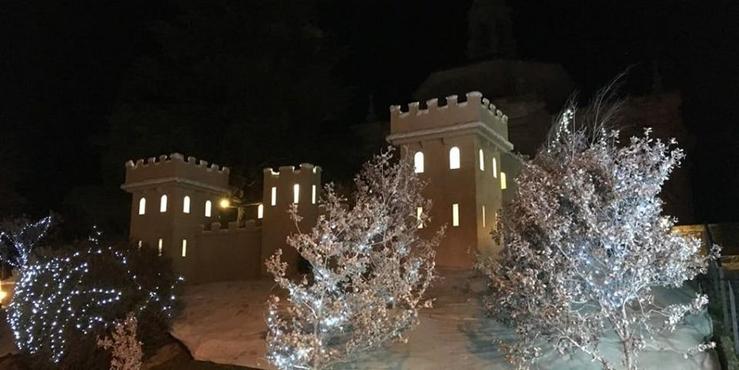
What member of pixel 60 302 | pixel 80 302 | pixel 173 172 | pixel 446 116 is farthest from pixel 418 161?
pixel 60 302

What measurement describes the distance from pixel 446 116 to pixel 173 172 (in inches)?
466

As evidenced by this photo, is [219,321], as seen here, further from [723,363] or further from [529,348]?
[723,363]

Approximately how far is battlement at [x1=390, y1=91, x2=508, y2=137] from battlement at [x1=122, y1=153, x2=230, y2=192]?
9591 mm

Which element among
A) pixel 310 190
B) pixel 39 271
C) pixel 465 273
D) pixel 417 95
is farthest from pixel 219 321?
pixel 417 95

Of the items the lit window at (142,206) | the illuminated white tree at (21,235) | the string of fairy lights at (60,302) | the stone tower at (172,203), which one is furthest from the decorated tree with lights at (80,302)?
the illuminated white tree at (21,235)

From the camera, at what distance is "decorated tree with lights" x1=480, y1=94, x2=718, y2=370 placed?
35.7ft

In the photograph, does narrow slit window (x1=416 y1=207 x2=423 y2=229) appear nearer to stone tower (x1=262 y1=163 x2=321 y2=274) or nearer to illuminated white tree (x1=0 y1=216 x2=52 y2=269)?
stone tower (x1=262 y1=163 x2=321 y2=274)

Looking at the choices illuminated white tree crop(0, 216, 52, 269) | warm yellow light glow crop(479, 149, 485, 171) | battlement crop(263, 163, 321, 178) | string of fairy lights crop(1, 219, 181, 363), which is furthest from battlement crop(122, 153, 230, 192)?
warm yellow light glow crop(479, 149, 485, 171)

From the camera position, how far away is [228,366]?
51.1 ft

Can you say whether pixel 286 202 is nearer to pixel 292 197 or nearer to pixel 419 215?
pixel 292 197

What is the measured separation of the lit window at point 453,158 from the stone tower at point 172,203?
11.5 m

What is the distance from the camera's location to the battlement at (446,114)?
22562 millimetres

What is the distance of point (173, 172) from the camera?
27719 mm

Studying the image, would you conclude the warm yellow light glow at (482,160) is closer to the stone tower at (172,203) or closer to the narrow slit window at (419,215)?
the narrow slit window at (419,215)
